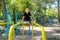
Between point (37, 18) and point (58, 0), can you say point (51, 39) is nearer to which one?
point (37, 18)

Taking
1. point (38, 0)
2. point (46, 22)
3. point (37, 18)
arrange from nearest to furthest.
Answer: point (37, 18), point (46, 22), point (38, 0)

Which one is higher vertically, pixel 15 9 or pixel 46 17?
pixel 15 9

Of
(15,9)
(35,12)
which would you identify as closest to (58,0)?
(35,12)

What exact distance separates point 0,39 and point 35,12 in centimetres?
1631

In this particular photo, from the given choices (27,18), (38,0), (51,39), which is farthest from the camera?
(38,0)

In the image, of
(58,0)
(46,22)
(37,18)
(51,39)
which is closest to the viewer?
(51,39)

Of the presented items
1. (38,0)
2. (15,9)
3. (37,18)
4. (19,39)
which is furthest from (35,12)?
(19,39)

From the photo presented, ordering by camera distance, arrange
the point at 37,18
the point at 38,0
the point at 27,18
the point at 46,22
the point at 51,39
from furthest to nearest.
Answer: the point at 38,0
the point at 46,22
the point at 37,18
the point at 51,39
the point at 27,18

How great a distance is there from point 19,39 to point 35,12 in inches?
633

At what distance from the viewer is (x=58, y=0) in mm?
36656

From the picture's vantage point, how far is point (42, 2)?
34531 millimetres

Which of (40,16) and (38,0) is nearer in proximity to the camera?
(40,16)

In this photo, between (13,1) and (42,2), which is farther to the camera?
(42,2)

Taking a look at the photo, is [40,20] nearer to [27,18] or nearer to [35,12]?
[35,12]
